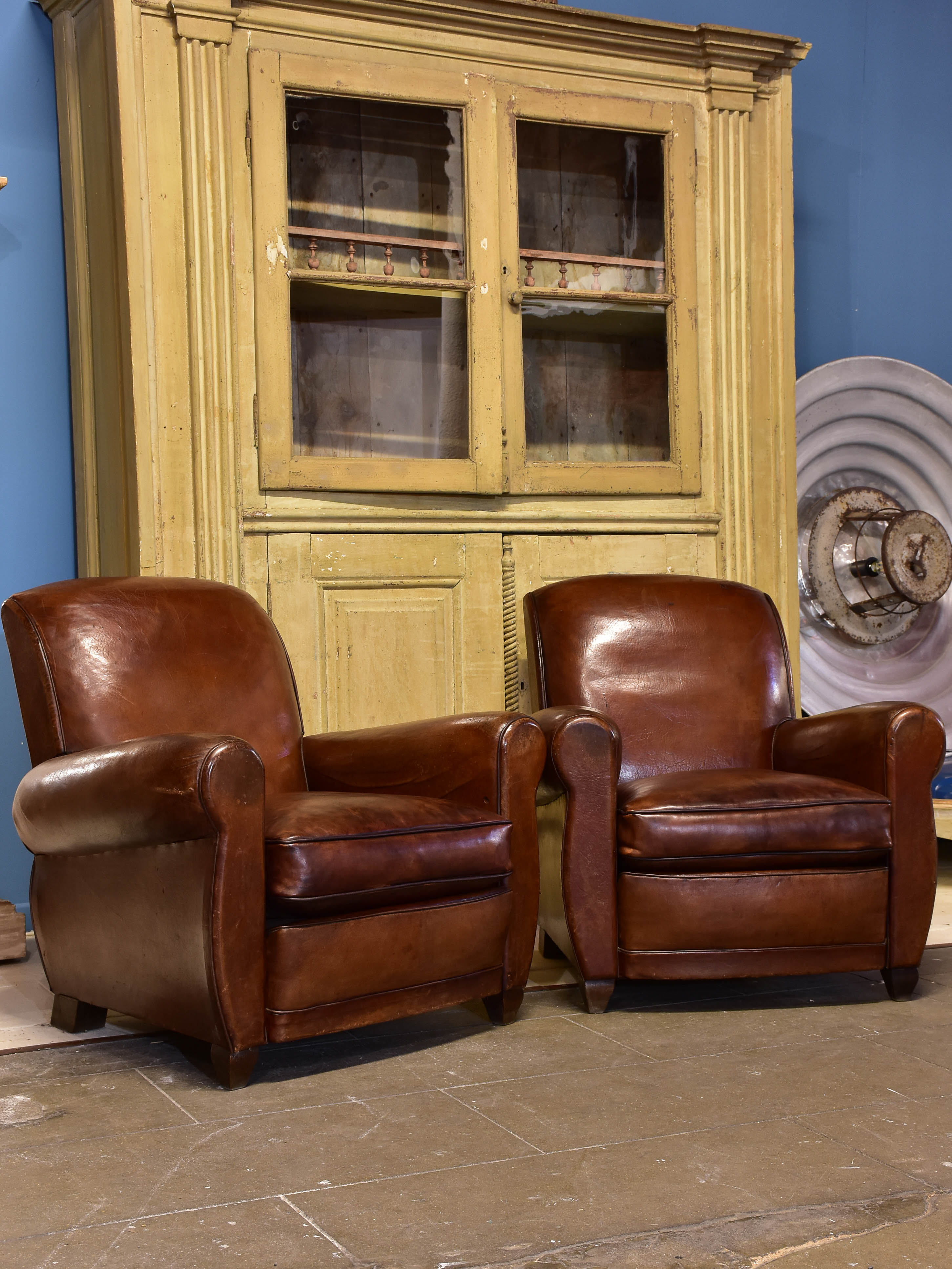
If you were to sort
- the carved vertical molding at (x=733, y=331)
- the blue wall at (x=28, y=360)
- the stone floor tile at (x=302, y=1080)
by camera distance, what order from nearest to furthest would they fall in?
the stone floor tile at (x=302, y=1080)
the blue wall at (x=28, y=360)
the carved vertical molding at (x=733, y=331)

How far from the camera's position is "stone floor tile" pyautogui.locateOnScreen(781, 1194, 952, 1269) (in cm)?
132

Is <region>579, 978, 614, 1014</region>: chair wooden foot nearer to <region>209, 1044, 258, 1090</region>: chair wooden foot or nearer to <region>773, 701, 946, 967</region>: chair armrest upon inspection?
<region>773, 701, 946, 967</region>: chair armrest

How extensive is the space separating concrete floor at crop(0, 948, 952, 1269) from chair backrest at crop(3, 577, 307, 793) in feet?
1.80

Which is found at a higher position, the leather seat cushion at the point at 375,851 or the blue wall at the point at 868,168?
the blue wall at the point at 868,168

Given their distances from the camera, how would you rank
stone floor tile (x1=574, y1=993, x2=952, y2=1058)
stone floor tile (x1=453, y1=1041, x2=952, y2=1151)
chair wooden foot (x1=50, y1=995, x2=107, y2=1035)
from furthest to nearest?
1. chair wooden foot (x1=50, y1=995, x2=107, y2=1035)
2. stone floor tile (x1=574, y1=993, x2=952, y2=1058)
3. stone floor tile (x1=453, y1=1041, x2=952, y2=1151)

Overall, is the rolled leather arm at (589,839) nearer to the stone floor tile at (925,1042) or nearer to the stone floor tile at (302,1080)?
the stone floor tile at (302,1080)

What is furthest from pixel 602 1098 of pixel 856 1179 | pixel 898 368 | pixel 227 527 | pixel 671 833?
pixel 898 368

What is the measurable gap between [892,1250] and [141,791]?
119cm

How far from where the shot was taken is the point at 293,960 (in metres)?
1.96

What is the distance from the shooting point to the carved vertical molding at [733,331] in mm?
3467

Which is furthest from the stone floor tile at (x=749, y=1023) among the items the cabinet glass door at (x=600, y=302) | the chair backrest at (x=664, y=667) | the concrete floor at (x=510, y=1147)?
the cabinet glass door at (x=600, y=302)

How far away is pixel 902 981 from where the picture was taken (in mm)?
2396

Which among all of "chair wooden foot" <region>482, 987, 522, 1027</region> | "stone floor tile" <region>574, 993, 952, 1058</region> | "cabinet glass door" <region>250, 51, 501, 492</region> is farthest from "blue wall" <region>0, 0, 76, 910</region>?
"stone floor tile" <region>574, 993, 952, 1058</region>

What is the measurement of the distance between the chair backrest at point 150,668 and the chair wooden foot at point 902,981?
117 cm
